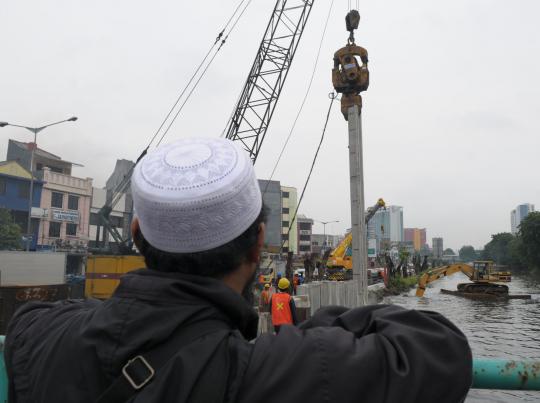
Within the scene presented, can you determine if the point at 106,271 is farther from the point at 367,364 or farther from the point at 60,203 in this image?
the point at 60,203

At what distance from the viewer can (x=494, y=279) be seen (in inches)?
1284

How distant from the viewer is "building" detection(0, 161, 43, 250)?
39969mm

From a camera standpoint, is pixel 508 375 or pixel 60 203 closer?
pixel 508 375

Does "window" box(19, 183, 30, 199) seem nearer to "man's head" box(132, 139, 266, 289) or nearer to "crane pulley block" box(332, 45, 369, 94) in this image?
"crane pulley block" box(332, 45, 369, 94)

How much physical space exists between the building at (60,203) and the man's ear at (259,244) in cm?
4406

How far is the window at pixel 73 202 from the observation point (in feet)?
147

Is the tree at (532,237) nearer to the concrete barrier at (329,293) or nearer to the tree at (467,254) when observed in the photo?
the concrete barrier at (329,293)

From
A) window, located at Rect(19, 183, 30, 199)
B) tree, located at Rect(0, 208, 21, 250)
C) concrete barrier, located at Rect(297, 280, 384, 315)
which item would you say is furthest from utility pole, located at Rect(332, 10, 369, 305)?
window, located at Rect(19, 183, 30, 199)

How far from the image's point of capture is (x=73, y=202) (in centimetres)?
4512

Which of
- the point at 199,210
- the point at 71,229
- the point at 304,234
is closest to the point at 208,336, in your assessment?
the point at 199,210

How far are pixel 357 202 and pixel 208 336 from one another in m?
13.2

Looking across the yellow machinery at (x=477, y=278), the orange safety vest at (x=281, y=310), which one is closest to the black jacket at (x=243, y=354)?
the orange safety vest at (x=281, y=310)

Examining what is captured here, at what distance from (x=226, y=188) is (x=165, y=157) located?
20cm

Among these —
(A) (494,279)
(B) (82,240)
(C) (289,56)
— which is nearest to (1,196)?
(B) (82,240)
